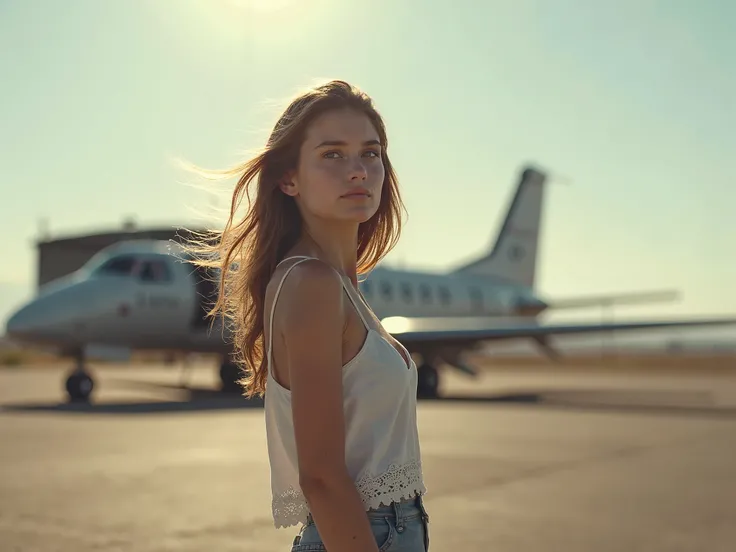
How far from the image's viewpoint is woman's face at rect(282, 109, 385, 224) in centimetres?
170

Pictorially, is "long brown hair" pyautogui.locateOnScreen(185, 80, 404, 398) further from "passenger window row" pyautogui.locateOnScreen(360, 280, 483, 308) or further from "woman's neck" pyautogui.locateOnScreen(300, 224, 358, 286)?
"passenger window row" pyautogui.locateOnScreen(360, 280, 483, 308)

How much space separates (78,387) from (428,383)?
22.0 feet

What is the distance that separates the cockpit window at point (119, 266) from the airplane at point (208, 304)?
18 millimetres

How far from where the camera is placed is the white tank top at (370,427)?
1579 millimetres

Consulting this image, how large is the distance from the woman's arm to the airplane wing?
14066 mm

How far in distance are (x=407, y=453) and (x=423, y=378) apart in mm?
15005

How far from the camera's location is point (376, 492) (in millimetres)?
1613

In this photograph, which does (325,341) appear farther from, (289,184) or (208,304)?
(208,304)

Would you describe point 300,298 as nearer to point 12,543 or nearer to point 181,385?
point 12,543

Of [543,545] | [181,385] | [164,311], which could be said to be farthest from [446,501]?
[181,385]

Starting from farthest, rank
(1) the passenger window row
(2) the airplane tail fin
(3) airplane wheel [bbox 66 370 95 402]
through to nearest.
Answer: (2) the airplane tail fin → (1) the passenger window row → (3) airplane wheel [bbox 66 370 95 402]

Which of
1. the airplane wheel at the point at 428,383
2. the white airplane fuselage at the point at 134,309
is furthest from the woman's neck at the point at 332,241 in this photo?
the airplane wheel at the point at 428,383

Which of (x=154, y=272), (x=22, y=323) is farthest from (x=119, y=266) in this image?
→ (x=22, y=323)

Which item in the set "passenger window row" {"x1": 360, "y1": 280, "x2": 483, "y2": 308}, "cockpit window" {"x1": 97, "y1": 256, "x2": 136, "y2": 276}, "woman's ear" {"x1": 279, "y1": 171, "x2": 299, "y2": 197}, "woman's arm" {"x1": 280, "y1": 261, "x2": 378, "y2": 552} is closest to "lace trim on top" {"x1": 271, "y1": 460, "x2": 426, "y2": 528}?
"woman's arm" {"x1": 280, "y1": 261, "x2": 378, "y2": 552}
